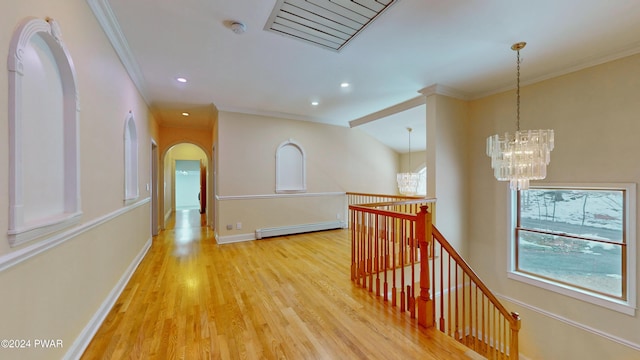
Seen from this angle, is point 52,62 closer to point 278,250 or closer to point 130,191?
point 130,191

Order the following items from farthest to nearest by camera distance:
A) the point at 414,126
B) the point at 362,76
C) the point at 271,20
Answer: the point at 414,126, the point at 362,76, the point at 271,20

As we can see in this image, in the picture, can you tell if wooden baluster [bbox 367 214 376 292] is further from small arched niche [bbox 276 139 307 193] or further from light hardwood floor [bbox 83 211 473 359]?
small arched niche [bbox 276 139 307 193]

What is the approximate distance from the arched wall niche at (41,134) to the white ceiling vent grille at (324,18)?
Answer: 1577 mm

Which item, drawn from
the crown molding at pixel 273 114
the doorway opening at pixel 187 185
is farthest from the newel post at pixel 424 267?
the doorway opening at pixel 187 185

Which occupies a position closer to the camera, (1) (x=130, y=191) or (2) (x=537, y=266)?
(1) (x=130, y=191)

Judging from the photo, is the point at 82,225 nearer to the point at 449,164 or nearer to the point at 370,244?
the point at 370,244

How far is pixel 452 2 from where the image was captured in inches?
83.0

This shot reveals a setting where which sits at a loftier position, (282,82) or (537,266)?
(282,82)

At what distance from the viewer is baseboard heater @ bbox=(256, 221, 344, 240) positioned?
5.26 meters

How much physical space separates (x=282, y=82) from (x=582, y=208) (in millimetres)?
4574

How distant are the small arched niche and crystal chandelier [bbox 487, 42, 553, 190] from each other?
386 centimetres

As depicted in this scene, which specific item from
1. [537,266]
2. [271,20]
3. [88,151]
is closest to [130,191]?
[88,151]

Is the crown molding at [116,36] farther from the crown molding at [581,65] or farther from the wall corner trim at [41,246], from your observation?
the crown molding at [581,65]

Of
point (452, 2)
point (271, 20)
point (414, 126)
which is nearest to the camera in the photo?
point (452, 2)
